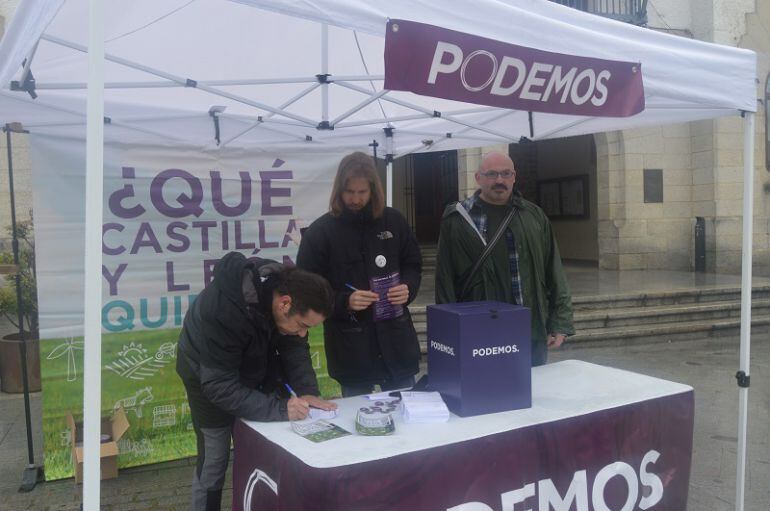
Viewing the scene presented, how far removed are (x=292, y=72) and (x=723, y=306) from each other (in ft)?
22.4

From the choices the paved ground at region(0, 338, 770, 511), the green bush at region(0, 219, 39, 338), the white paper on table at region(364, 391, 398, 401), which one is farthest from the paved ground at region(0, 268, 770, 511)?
the white paper on table at region(364, 391, 398, 401)

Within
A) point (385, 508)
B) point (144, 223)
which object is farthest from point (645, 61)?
point (144, 223)

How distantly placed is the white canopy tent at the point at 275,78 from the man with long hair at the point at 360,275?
513 mm

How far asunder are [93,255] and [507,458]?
152cm

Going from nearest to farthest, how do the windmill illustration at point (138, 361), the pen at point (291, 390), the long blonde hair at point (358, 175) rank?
the pen at point (291, 390), the long blonde hair at point (358, 175), the windmill illustration at point (138, 361)

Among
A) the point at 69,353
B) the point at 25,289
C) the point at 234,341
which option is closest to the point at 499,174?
the point at 234,341

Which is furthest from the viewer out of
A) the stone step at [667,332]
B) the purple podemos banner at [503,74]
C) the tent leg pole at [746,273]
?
the stone step at [667,332]

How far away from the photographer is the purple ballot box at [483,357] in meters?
2.25

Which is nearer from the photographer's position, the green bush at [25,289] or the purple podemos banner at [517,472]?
the purple podemos banner at [517,472]

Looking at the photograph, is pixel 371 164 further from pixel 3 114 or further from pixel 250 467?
pixel 3 114

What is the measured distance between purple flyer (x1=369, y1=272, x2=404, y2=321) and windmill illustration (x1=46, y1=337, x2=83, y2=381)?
2.04 metres

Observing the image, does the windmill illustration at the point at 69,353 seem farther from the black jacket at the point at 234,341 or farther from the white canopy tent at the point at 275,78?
the black jacket at the point at 234,341

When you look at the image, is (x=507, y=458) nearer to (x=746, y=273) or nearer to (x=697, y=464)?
(x=746, y=273)

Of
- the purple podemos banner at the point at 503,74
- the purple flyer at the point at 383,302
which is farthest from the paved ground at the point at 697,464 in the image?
the purple podemos banner at the point at 503,74
